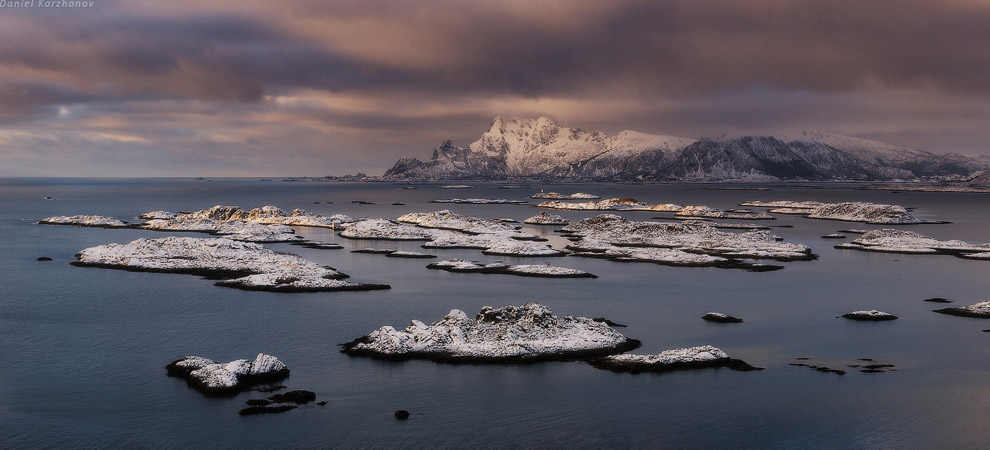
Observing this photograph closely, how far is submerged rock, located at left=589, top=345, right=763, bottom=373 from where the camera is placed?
51.2 meters

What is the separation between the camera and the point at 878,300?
80688mm

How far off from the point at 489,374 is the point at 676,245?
288ft

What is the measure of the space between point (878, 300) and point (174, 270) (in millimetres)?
85116

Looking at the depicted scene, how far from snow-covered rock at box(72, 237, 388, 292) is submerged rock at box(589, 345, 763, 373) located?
39156mm

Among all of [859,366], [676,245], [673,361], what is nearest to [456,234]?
[676,245]

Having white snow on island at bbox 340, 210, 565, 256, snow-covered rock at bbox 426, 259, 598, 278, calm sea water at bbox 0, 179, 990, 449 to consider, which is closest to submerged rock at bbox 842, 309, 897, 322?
calm sea water at bbox 0, 179, 990, 449

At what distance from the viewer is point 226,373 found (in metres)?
46.0

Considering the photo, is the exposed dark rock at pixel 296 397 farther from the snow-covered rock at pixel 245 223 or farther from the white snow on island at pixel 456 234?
the snow-covered rock at pixel 245 223

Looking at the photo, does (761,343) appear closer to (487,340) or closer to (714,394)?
(714,394)

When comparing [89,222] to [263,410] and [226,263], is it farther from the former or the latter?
[263,410]

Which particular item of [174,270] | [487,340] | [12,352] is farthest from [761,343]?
[174,270]

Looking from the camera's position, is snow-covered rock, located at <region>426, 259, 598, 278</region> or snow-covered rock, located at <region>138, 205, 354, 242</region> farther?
snow-covered rock, located at <region>138, 205, 354, 242</region>

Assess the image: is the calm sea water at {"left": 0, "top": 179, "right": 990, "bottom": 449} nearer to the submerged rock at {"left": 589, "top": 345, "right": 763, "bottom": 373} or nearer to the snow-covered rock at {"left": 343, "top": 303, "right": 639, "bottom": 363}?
the submerged rock at {"left": 589, "top": 345, "right": 763, "bottom": 373}

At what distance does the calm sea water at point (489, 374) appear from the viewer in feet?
130
